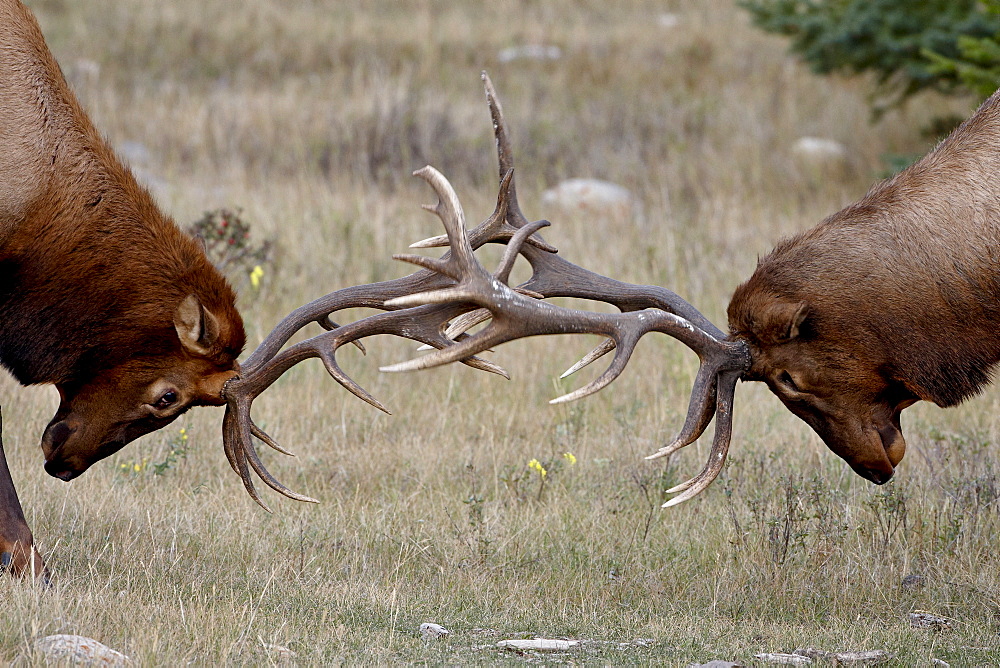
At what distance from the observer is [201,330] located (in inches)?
179

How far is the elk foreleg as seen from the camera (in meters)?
4.54

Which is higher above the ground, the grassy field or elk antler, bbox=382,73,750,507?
elk antler, bbox=382,73,750,507

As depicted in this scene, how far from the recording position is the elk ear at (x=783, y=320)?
4547mm

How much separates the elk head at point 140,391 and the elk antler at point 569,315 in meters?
0.83

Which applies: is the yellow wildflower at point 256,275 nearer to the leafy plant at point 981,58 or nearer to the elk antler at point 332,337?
the elk antler at point 332,337

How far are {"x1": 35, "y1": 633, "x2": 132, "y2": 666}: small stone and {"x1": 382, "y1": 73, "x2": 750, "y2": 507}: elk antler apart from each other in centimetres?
127

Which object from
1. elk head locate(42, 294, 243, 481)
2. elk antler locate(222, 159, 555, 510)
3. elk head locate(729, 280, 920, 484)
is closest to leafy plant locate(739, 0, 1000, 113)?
elk head locate(729, 280, 920, 484)

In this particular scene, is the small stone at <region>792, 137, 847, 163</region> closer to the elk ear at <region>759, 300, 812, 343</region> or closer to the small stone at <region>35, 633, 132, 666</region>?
the elk ear at <region>759, 300, 812, 343</region>

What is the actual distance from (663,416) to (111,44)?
13.6 metres

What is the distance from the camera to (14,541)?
15.0ft

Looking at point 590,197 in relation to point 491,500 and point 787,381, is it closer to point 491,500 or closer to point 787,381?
point 491,500

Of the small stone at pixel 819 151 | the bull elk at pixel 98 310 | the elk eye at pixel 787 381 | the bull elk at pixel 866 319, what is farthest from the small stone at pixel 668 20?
the bull elk at pixel 98 310

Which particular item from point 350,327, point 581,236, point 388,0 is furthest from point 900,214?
point 388,0

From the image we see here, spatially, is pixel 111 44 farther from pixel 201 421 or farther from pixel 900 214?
pixel 900 214
